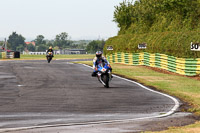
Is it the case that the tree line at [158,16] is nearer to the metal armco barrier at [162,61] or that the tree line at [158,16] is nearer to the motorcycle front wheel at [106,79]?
the metal armco barrier at [162,61]

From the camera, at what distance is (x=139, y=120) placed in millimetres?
10961

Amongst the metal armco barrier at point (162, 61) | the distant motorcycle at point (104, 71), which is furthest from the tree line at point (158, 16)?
the distant motorcycle at point (104, 71)

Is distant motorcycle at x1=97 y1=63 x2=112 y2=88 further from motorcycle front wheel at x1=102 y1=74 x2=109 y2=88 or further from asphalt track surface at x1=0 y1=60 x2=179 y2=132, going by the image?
asphalt track surface at x1=0 y1=60 x2=179 y2=132

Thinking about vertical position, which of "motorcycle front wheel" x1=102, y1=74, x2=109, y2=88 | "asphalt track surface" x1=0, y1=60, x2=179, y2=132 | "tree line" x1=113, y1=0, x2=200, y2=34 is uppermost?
"tree line" x1=113, y1=0, x2=200, y2=34

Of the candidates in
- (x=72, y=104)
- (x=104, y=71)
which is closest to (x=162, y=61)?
(x=104, y=71)

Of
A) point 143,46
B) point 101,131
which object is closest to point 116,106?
point 101,131

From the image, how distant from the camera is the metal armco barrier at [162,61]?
94.0 feet

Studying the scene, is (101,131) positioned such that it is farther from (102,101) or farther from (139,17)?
(139,17)

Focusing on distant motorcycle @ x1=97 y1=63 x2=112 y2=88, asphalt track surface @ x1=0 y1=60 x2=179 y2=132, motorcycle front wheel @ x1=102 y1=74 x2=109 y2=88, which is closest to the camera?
asphalt track surface @ x1=0 y1=60 x2=179 y2=132

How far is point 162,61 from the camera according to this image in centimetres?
3547

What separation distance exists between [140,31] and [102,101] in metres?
35.8

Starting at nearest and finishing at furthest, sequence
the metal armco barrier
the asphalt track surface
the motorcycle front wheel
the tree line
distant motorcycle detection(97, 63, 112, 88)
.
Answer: the asphalt track surface < the motorcycle front wheel < distant motorcycle detection(97, 63, 112, 88) < the metal armco barrier < the tree line

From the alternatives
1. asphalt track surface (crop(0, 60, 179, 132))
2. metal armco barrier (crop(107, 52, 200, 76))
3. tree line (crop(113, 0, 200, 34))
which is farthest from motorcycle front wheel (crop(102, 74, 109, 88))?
tree line (crop(113, 0, 200, 34))

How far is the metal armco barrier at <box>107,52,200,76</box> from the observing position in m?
28.7
